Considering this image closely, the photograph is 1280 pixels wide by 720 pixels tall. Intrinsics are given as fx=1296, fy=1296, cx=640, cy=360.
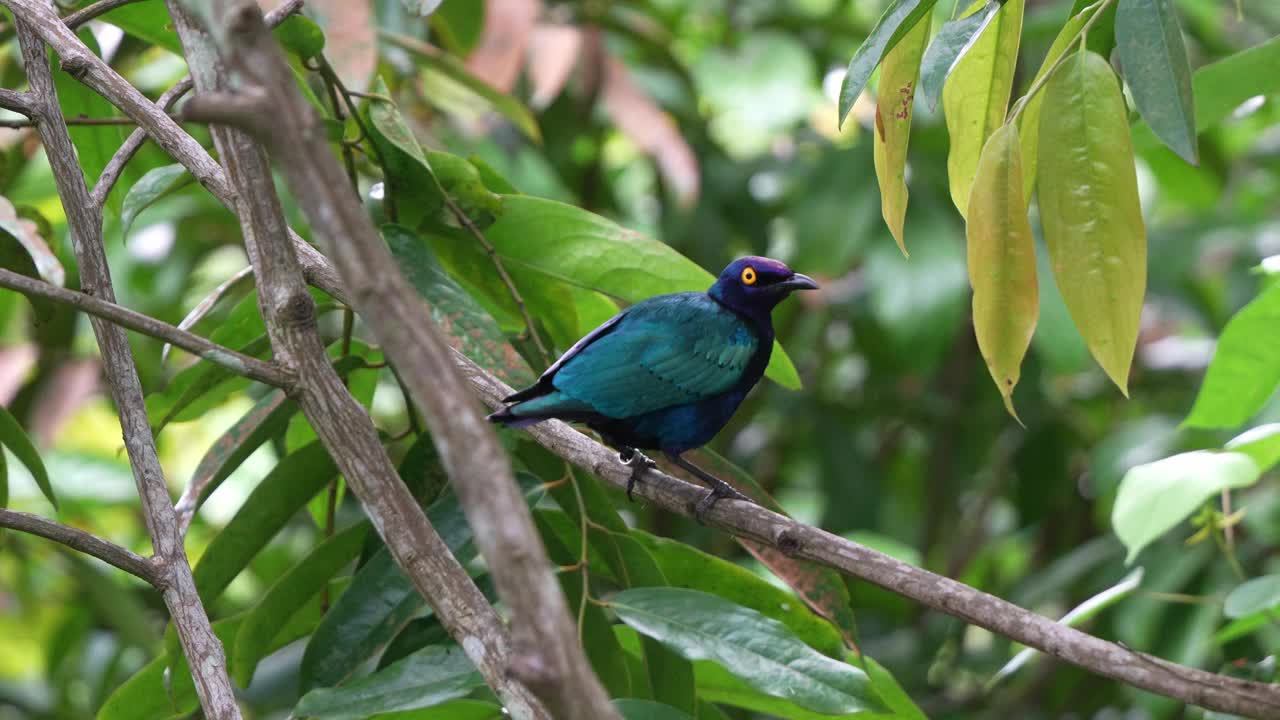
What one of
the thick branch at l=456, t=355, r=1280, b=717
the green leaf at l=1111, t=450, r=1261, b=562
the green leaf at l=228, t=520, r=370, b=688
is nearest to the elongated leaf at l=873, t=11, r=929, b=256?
the thick branch at l=456, t=355, r=1280, b=717

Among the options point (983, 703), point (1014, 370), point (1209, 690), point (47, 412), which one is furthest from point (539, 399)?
point (983, 703)

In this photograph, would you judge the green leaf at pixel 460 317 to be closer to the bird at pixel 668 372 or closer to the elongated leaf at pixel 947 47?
the bird at pixel 668 372

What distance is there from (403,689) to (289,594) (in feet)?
1.46

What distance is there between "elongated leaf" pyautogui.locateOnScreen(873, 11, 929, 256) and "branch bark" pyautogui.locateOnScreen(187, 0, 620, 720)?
779 mm

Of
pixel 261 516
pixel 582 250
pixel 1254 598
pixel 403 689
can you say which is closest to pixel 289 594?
pixel 261 516

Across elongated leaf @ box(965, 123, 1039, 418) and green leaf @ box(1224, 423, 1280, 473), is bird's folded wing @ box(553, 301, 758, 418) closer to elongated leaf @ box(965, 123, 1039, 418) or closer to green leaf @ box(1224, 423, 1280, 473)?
elongated leaf @ box(965, 123, 1039, 418)

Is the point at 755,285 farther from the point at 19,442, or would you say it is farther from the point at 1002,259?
the point at 19,442

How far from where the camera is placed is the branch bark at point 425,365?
987 mm

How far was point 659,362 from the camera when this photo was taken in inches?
96.2

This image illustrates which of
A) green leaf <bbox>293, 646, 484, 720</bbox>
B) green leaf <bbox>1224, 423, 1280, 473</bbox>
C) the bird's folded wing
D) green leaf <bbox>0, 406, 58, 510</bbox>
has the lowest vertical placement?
green leaf <bbox>1224, 423, 1280, 473</bbox>

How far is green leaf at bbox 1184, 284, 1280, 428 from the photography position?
2076 millimetres

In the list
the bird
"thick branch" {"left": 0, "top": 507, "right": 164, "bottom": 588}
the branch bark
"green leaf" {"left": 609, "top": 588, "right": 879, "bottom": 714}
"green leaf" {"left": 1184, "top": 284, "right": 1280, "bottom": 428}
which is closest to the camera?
the branch bark

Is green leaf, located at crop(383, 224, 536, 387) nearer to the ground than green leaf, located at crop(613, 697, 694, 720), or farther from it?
farther from it

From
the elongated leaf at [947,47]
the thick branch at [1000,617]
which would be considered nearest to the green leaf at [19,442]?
the thick branch at [1000,617]
